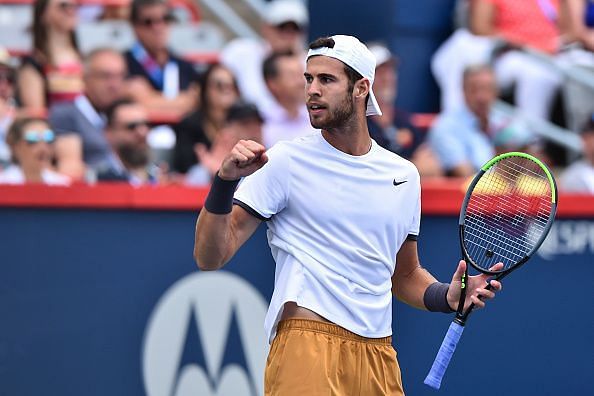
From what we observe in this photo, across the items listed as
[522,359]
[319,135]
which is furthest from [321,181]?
[522,359]

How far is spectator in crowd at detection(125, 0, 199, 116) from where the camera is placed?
26.7ft

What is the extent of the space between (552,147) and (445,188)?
2674 millimetres

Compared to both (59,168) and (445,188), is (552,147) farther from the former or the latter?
(59,168)

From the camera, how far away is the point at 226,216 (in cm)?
402

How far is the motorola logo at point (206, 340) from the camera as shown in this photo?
244 inches

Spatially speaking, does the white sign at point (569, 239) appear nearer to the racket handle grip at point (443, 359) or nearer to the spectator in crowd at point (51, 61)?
the racket handle grip at point (443, 359)

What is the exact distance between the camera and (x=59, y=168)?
696cm

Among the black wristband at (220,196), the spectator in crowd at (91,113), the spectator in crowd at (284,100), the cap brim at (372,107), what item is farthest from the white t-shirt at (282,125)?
the black wristband at (220,196)

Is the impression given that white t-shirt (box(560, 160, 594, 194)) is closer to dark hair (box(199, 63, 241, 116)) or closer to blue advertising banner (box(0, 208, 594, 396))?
blue advertising banner (box(0, 208, 594, 396))

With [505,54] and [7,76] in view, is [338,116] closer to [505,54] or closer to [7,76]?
[7,76]

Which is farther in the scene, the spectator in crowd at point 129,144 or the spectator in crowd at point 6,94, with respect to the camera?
the spectator in crowd at point 6,94

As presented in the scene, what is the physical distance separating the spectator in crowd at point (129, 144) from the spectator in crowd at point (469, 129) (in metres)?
1.82

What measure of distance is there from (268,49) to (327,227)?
4.37 metres

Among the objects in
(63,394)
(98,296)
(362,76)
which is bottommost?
(63,394)
